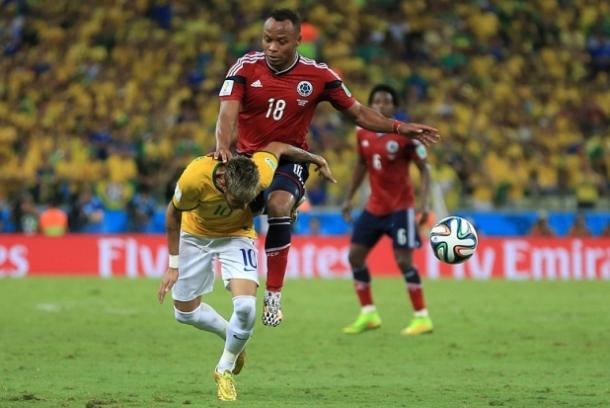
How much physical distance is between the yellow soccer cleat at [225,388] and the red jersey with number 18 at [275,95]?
1886 millimetres

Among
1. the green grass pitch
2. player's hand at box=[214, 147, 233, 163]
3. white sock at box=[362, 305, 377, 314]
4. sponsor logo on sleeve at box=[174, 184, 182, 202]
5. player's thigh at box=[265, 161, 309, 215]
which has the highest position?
player's hand at box=[214, 147, 233, 163]

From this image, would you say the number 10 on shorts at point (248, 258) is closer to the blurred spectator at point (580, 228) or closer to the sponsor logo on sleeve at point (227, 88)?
the sponsor logo on sleeve at point (227, 88)

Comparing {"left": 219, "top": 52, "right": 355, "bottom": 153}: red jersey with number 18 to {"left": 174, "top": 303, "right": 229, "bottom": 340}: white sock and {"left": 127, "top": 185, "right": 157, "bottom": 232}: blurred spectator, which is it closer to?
{"left": 174, "top": 303, "right": 229, "bottom": 340}: white sock

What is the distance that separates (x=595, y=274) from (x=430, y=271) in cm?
327

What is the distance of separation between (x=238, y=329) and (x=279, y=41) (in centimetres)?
222

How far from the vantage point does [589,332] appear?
45.0 feet

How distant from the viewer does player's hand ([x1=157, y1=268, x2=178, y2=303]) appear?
334 inches

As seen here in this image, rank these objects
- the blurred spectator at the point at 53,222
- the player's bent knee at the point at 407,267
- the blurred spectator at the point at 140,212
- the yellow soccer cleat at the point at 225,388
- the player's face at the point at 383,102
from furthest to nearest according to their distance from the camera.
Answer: the blurred spectator at the point at 140,212 → the blurred spectator at the point at 53,222 → the player's bent knee at the point at 407,267 → the player's face at the point at 383,102 → the yellow soccer cleat at the point at 225,388

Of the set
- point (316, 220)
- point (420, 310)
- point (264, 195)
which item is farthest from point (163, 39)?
point (264, 195)

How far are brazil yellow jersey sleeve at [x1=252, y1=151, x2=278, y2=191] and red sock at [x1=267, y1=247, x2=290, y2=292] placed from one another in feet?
2.50

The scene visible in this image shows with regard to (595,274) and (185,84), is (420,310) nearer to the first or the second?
(595,274)

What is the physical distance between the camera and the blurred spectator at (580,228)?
24125 mm

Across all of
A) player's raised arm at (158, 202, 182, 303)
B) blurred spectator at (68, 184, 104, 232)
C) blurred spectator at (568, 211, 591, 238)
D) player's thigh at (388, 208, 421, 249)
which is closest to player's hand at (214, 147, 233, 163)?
player's raised arm at (158, 202, 182, 303)

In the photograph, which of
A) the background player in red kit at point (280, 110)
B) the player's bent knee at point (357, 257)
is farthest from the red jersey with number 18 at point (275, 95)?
the player's bent knee at point (357, 257)
